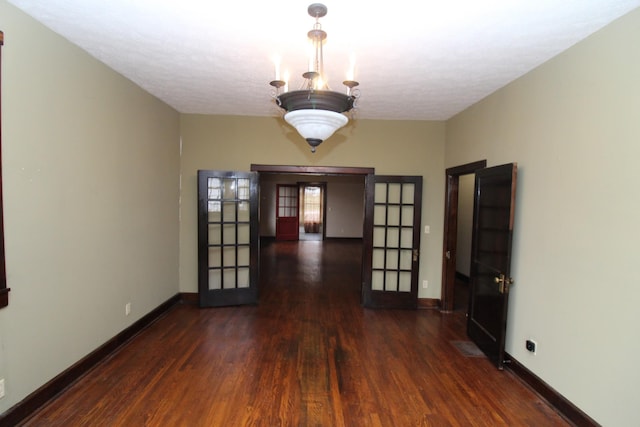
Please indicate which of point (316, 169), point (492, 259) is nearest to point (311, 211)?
point (316, 169)

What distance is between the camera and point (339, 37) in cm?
233

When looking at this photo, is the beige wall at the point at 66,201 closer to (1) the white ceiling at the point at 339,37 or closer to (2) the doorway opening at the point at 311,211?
(1) the white ceiling at the point at 339,37

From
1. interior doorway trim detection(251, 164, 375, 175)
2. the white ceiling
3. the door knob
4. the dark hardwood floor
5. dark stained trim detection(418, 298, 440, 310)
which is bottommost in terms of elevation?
the dark hardwood floor

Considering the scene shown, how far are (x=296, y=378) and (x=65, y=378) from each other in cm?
185

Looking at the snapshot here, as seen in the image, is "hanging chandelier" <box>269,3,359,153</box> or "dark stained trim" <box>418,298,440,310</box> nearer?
"hanging chandelier" <box>269,3,359,153</box>

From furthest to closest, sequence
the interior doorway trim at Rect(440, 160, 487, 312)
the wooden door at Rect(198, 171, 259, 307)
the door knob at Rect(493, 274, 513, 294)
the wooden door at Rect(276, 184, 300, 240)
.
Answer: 1. the wooden door at Rect(276, 184, 300, 240)
2. the interior doorway trim at Rect(440, 160, 487, 312)
3. the wooden door at Rect(198, 171, 259, 307)
4. the door knob at Rect(493, 274, 513, 294)

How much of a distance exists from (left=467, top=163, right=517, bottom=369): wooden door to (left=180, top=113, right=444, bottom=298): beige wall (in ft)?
3.89

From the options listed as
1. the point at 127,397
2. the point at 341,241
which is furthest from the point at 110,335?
the point at 341,241

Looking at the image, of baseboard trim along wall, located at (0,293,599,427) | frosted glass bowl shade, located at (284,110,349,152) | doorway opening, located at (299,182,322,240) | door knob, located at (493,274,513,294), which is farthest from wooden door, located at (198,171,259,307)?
doorway opening, located at (299,182,322,240)

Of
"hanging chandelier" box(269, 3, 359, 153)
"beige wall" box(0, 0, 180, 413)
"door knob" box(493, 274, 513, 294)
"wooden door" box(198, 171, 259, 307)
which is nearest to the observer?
"hanging chandelier" box(269, 3, 359, 153)

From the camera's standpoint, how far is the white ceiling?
1986 mm

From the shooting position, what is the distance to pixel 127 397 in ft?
8.04

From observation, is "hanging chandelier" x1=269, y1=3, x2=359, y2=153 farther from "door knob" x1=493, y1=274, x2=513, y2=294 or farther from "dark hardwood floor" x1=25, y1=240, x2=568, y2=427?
"door knob" x1=493, y1=274, x2=513, y2=294

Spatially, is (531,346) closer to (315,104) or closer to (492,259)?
(492,259)
